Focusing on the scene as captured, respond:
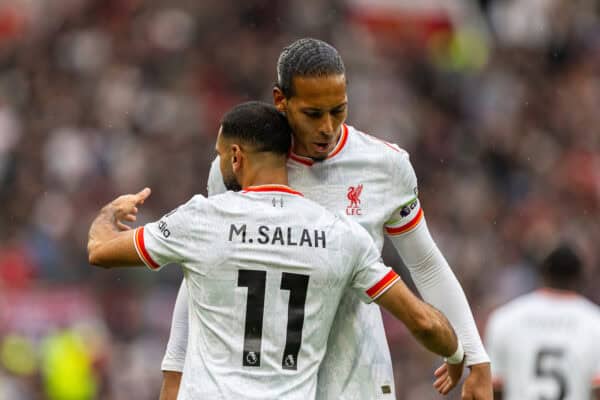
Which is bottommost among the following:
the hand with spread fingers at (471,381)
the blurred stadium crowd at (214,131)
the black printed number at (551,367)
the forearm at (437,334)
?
the hand with spread fingers at (471,381)

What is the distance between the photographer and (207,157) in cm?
1555

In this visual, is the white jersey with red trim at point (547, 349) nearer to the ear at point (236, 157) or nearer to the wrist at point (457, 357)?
the wrist at point (457, 357)

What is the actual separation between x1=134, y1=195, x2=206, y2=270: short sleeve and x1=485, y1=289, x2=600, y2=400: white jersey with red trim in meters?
3.18

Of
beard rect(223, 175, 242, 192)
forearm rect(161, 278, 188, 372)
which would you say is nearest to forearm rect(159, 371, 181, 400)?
forearm rect(161, 278, 188, 372)

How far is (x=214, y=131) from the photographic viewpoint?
16.2 metres

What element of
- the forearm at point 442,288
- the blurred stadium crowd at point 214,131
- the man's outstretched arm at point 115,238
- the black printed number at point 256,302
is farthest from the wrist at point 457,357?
the blurred stadium crowd at point 214,131

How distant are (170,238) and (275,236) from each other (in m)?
0.36

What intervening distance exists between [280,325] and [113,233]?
72 centimetres

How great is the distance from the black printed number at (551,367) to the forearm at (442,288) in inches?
85.7

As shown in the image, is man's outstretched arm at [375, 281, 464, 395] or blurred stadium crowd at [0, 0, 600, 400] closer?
man's outstretched arm at [375, 281, 464, 395]

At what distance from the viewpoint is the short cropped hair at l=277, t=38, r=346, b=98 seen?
5367mm

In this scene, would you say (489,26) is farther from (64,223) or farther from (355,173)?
(355,173)

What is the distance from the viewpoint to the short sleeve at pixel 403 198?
5.69 meters

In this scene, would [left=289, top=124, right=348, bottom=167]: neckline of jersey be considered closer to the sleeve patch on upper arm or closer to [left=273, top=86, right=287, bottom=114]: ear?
[left=273, top=86, right=287, bottom=114]: ear
